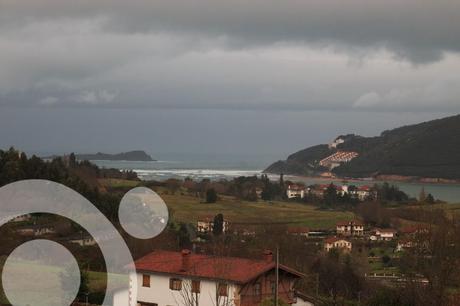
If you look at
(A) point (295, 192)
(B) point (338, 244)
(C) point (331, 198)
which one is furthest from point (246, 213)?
(A) point (295, 192)

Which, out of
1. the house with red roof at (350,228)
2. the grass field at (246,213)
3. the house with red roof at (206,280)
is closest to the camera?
the house with red roof at (206,280)

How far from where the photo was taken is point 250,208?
71.8 meters

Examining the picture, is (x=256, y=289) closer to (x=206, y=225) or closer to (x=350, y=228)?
(x=206, y=225)

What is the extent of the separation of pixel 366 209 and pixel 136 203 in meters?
32.7

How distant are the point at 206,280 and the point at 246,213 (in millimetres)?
46307

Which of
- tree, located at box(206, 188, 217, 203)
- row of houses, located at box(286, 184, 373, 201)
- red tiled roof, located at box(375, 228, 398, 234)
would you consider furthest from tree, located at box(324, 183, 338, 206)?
red tiled roof, located at box(375, 228, 398, 234)

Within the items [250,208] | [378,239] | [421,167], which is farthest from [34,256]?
[421,167]

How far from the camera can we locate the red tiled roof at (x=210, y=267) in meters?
20.1

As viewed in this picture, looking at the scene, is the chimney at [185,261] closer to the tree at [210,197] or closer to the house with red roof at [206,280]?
the house with red roof at [206,280]

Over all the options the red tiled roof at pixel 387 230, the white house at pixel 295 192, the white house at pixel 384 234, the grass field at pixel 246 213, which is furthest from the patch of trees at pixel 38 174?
the white house at pixel 295 192

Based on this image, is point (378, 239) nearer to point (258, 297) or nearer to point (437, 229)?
point (437, 229)

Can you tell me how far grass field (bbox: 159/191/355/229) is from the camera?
60.6 metres

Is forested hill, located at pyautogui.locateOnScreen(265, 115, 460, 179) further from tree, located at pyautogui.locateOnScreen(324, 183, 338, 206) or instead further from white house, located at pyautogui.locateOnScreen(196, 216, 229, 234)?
white house, located at pyautogui.locateOnScreen(196, 216, 229, 234)

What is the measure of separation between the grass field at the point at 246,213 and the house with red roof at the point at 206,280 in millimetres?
33771
